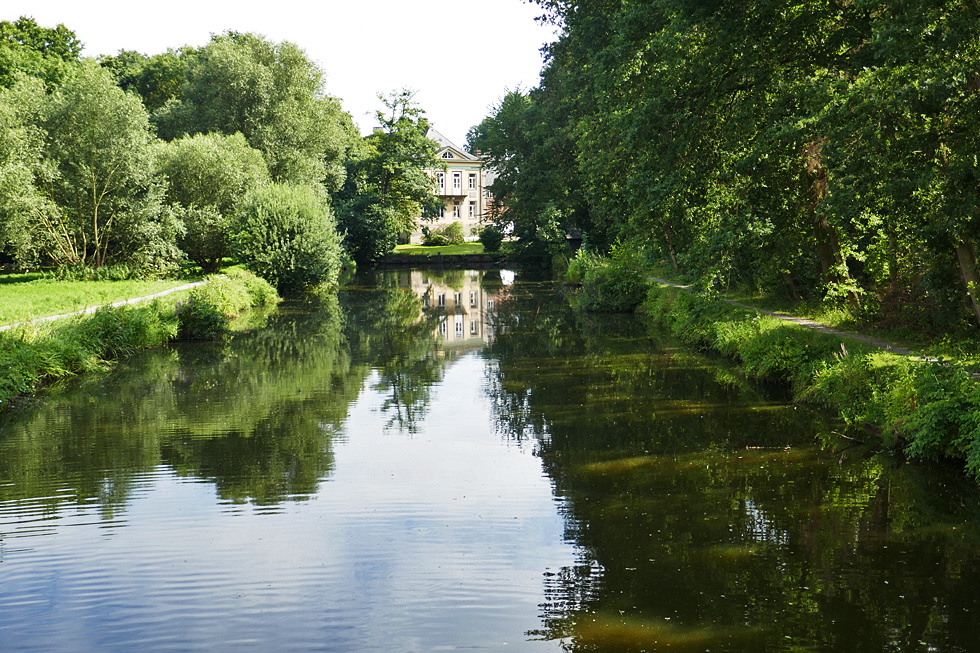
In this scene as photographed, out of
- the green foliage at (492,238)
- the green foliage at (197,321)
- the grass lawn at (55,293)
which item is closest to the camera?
the grass lawn at (55,293)

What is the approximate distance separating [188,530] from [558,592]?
3.72 meters

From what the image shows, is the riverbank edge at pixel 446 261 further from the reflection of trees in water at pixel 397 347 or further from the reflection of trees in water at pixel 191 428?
the reflection of trees in water at pixel 191 428

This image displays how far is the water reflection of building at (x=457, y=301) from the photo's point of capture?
73.5ft

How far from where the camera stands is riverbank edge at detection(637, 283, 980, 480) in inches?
336

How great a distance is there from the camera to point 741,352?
15023 millimetres

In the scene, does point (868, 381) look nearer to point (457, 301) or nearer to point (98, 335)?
point (98, 335)

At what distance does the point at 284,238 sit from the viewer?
31.8 metres

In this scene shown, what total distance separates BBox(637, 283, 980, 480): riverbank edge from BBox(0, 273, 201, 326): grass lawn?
13930mm

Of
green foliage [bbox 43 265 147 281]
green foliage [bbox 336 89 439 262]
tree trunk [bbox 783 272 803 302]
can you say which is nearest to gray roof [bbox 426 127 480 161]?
green foliage [bbox 336 89 439 262]

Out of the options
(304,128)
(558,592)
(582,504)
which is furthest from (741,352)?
(304,128)

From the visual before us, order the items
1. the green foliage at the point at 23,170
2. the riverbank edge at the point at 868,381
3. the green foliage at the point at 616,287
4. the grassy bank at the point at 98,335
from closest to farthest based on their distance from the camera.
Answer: the riverbank edge at the point at 868,381 < the grassy bank at the point at 98,335 < the green foliage at the point at 23,170 < the green foliage at the point at 616,287

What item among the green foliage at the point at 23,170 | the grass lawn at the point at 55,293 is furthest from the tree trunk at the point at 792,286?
the green foliage at the point at 23,170

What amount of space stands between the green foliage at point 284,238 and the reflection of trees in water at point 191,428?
536 inches

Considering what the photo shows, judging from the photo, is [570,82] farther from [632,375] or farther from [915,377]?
[915,377]
